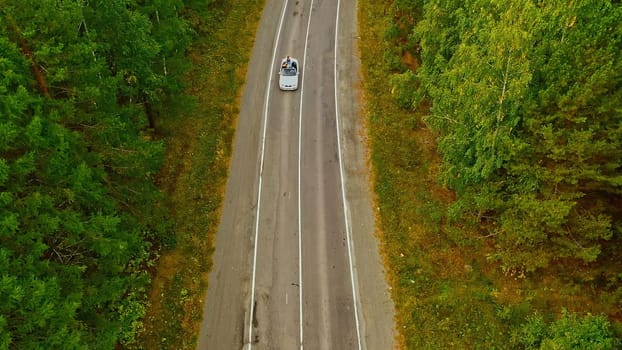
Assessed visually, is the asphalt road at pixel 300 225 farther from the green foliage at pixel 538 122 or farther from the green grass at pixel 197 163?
the green foliage at pixel 538 122

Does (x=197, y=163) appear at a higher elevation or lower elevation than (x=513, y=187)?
lower

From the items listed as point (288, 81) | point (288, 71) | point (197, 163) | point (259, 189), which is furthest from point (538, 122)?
point (288, 71)

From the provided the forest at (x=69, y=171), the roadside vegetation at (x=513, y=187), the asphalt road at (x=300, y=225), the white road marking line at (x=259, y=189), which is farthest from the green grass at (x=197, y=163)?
the roadside vegetation at (x=513, y=187)

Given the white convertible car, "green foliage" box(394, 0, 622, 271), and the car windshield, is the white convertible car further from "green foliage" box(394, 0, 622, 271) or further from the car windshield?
"green foliage" box(394, 0, 622, 271)

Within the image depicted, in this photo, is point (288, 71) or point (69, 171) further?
point (288, 71)

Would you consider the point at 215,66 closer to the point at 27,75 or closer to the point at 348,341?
the point at 27,75

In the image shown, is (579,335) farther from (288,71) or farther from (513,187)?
(288,71)
